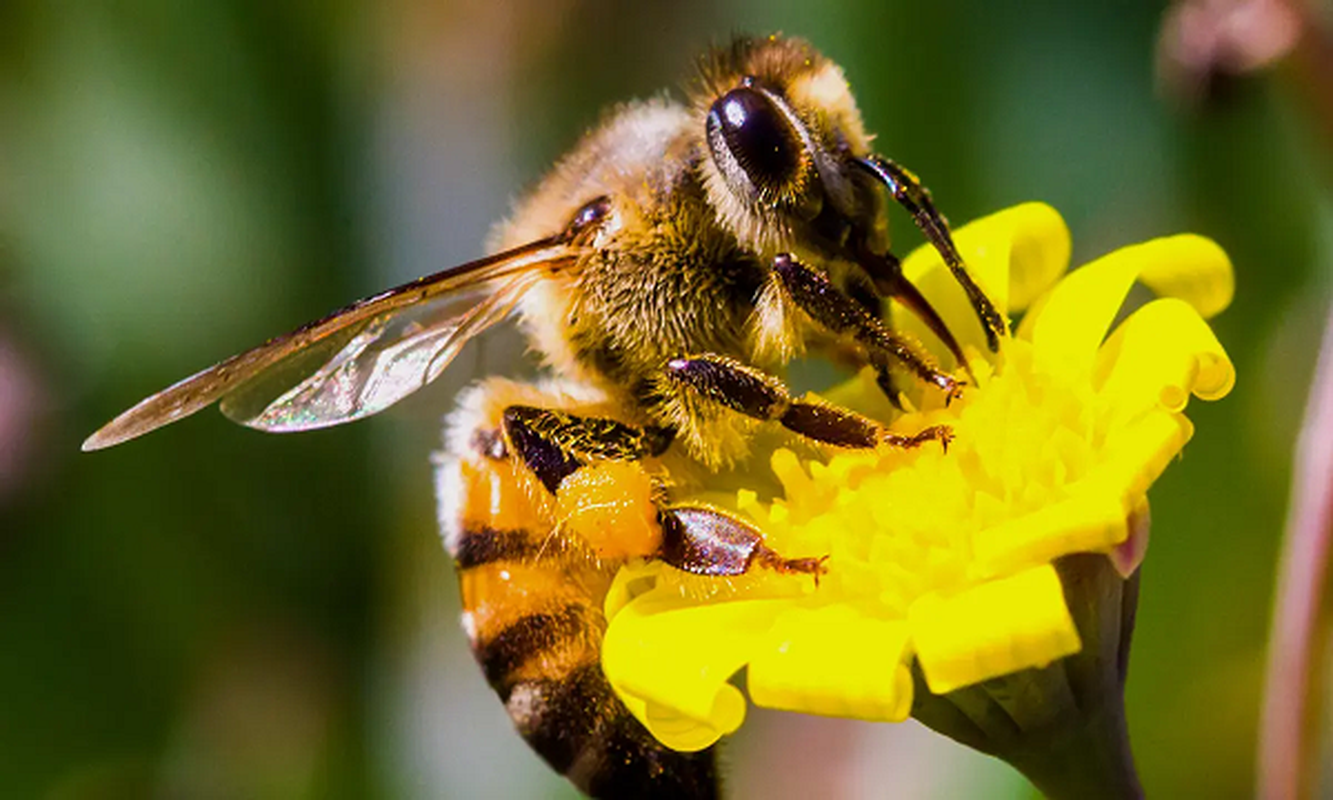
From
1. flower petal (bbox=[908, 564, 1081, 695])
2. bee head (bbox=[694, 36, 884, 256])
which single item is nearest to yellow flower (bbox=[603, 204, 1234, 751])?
flower petal (bbox=[908, 564, 1081, 695])

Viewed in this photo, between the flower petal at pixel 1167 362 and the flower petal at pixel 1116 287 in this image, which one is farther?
the flower petal at pixel 1116 287

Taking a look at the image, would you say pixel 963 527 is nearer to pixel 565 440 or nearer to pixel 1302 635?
pixel 565 440

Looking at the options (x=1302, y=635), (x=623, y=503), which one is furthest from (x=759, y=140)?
(x=1302, y=635)

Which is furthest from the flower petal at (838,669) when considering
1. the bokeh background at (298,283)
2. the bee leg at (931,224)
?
the bokeh background at (298,283)

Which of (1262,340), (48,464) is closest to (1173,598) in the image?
(1262,340)

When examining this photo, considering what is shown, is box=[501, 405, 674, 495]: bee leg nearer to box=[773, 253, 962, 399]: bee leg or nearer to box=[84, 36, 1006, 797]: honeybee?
box=[84, 36, 1006, 797]: honeybee

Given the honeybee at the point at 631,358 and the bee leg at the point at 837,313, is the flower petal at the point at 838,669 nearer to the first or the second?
the honeybee at the point at 631,358
